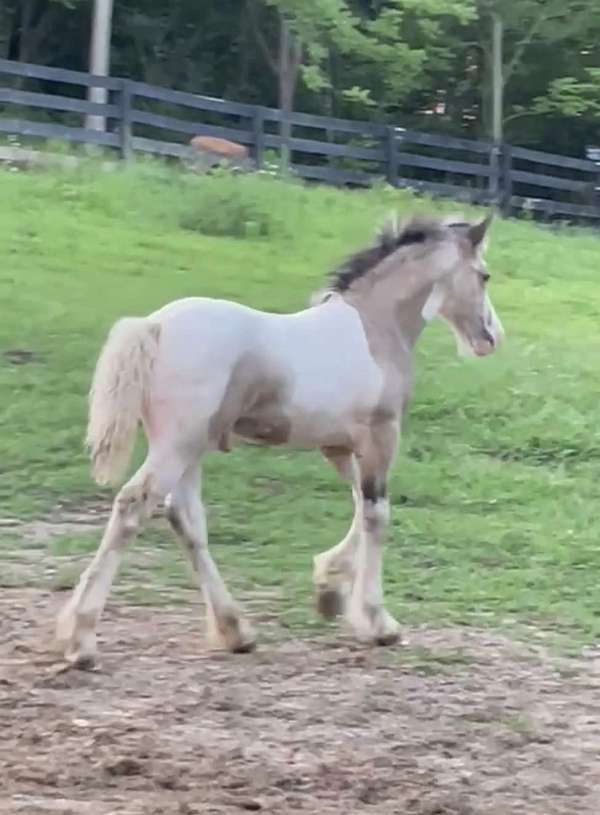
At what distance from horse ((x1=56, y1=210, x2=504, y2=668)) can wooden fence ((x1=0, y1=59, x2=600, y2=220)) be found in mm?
13952

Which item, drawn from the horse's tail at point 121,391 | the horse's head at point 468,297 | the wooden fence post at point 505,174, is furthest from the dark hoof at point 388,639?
the wooden fence post at point 505,174

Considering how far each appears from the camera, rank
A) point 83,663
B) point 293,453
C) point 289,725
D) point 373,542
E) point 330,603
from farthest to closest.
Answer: point 293,453 < point 330,603 < point 373,542 < point 83,663 < point 289,725

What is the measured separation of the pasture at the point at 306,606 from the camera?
13.4ft

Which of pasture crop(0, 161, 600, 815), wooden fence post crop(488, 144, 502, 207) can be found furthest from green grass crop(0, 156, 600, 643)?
wooden fence post crop(488, 144, 502, 207)

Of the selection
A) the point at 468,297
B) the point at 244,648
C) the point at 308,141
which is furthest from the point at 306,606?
the point at 308,141

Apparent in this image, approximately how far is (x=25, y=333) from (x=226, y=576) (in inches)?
202

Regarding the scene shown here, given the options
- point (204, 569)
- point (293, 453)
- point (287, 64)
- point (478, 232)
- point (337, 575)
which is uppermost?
point (287, 64)

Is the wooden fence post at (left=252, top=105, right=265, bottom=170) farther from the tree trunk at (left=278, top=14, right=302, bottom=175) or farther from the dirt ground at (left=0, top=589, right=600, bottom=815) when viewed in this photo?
the dirt ground at (left=0, top=589, right=600, bottom=815)

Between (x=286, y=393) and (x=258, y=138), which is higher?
(x=258, y=138)

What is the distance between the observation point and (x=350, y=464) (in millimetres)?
5914

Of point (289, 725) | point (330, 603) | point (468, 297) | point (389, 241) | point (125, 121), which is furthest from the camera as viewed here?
point (125, 121)

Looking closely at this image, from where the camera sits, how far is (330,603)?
5.75 metres

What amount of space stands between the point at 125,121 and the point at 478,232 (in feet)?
48.3

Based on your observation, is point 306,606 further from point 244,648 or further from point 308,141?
point 308,141
